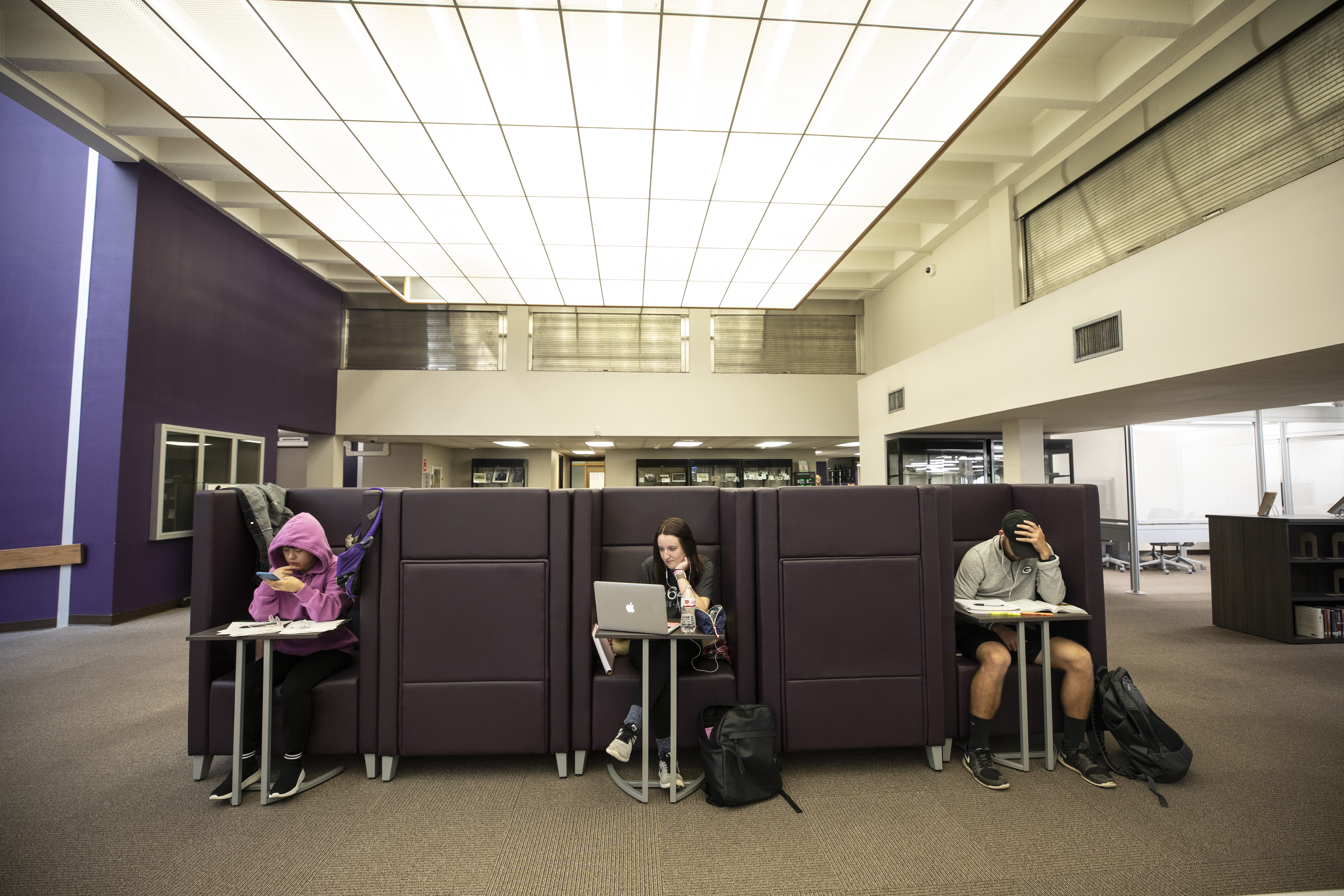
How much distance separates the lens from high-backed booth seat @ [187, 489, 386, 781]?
2.80 metres

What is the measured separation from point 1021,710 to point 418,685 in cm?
309

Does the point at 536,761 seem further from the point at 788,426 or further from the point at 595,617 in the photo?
the point at 788,426

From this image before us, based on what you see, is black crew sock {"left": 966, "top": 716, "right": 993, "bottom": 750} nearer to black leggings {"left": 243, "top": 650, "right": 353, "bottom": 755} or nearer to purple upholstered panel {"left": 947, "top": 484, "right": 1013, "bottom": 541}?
purple upholstered panel {"left": 947, "top": 484, "right": 1013, "bottom": 541}

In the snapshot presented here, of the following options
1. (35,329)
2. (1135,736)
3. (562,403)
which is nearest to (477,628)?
(1135,736)

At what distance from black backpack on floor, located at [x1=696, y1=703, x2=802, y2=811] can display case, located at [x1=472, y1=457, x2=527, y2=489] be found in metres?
11.9

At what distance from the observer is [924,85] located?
4.04m

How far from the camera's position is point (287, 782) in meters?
2.66

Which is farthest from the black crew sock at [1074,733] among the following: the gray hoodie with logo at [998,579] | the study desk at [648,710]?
the study desk at [648,710]

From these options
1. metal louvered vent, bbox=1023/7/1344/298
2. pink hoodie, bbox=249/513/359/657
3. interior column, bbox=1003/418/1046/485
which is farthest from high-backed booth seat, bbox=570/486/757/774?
interior column, bbox=1003/418/1046/485

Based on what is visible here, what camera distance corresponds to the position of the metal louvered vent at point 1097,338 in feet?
16.3

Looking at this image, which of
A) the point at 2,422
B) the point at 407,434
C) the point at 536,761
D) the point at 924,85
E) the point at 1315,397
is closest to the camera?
the point at 536,761

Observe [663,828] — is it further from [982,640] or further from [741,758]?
[982,640]

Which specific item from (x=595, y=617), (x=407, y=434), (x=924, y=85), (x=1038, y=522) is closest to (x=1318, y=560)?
(x=1038, y=522)

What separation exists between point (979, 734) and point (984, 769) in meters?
0.16
